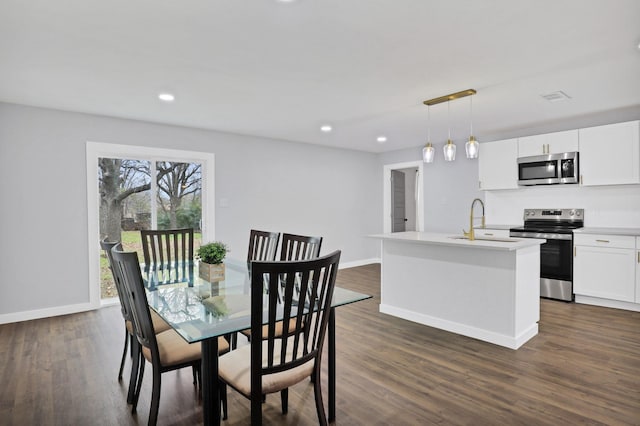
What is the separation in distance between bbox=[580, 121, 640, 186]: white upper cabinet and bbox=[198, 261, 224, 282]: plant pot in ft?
14.8

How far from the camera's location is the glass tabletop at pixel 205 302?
1.63 meters

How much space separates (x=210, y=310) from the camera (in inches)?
73.6

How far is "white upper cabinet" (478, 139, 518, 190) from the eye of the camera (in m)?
5.09

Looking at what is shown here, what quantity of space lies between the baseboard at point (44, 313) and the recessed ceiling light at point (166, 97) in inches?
100

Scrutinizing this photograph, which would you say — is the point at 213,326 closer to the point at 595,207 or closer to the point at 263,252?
the point at 263,252

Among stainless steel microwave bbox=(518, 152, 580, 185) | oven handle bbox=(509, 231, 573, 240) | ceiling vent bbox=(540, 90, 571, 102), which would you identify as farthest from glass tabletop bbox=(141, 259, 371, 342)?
stainless steel microwave bbox=(518, 152, 580, 185)

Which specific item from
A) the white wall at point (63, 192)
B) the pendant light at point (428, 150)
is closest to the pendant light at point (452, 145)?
the pendant light at point (428, 150)

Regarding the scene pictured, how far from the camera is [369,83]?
324cm

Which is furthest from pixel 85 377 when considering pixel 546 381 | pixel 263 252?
pixel 546 381

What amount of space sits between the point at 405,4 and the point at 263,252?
223cm

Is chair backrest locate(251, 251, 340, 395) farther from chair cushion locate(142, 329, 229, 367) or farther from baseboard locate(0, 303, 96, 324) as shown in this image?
baseboard locate(0, 303, 96, 324)

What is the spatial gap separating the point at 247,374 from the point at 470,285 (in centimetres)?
234

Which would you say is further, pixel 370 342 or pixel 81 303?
pixel 81 303

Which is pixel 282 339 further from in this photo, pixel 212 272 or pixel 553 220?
pixel 553 220
